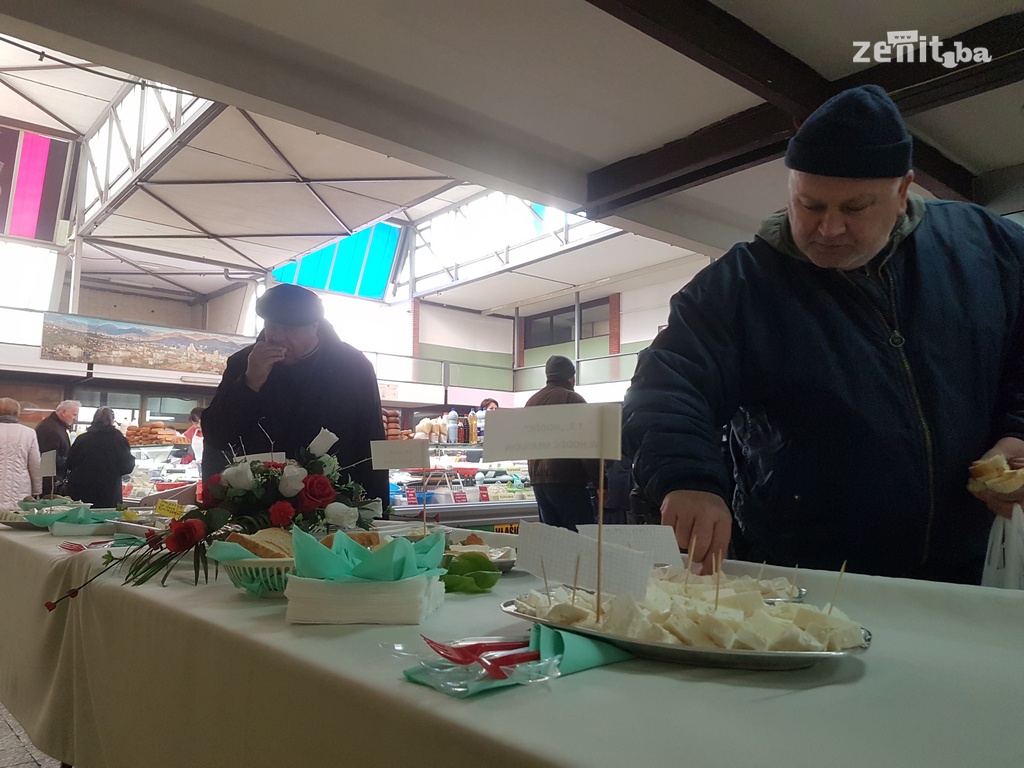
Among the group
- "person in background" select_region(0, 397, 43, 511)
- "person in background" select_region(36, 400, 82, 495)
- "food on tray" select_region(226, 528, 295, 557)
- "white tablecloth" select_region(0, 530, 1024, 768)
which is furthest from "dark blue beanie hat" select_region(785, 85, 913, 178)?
"person in background" select_region(36, 400, 82, 495)

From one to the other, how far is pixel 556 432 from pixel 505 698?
0.28 m

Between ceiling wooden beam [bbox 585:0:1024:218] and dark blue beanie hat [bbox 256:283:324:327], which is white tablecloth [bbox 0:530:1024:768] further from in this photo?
ceiling wooden beam [bbox 585:0:1024:218]

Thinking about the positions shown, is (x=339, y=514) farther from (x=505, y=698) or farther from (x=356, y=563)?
(x=505, y=698)

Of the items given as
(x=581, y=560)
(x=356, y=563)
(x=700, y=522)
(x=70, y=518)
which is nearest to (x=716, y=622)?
(x=581, y=560)

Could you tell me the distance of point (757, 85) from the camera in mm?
3127

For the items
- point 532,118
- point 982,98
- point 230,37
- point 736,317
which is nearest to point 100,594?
point 736,317

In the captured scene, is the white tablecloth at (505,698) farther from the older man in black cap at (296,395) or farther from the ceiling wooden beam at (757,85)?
the ceiling wooden beam at (757,85)

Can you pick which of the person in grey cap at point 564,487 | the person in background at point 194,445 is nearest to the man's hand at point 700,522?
the person in grey cap at point 564,487

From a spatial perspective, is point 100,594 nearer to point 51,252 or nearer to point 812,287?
point 812,287

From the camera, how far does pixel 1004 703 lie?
57cm

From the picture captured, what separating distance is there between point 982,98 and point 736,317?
128 inches

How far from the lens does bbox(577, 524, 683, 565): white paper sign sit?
0.79 meters

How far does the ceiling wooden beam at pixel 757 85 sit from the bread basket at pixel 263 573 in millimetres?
2234

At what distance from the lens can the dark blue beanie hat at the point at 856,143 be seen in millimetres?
1103
